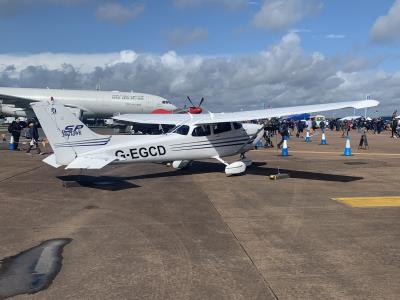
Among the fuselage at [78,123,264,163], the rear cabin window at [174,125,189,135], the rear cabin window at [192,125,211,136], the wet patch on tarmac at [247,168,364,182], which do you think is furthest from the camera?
the rear cabin window at [192,125,211,136]

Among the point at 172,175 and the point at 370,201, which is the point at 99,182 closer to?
the point at 172,175

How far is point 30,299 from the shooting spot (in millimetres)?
4719

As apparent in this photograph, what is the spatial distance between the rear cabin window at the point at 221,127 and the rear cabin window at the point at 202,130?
26 cm

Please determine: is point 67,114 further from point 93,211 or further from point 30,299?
point 30,299

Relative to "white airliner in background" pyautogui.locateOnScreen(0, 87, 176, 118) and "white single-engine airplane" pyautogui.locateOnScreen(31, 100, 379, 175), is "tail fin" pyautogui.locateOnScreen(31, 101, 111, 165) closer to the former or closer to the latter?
"white single-engine airplane" pyautogui.locateOnScreen(31, 100, 379, 175)

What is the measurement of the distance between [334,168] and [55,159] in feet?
36.4

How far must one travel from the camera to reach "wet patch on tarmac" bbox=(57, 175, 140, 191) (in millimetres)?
12445

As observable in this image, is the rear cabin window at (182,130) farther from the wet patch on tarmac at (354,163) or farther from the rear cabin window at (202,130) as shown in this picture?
the wet patch on tarmac at (354,163)

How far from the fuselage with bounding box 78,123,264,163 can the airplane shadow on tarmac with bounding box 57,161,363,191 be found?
93 centimetres

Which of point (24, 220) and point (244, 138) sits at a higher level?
point (244, 138)

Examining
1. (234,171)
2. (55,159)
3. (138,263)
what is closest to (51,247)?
(138,263)

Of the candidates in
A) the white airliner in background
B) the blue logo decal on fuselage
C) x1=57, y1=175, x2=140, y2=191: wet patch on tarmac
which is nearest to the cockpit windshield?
x1=57, y1=175, x2=140, y2=191: wet patch on tarmac

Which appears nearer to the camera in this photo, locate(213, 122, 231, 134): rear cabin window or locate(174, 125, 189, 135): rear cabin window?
locate(174, 125, 189, 135): rear cabin window

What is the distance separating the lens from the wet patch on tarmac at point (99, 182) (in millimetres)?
12445
